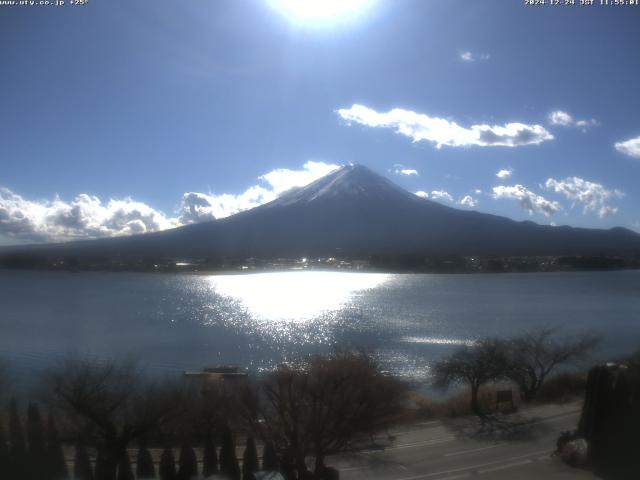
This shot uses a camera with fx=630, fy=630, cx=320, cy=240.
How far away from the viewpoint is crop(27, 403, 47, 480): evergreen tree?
4676 mm

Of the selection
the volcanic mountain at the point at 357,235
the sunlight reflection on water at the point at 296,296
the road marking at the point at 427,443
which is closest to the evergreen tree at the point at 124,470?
the road marking at the point at 427,443

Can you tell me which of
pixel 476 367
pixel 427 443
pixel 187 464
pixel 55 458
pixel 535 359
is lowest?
pixel 427 443

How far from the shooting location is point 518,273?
4288cm

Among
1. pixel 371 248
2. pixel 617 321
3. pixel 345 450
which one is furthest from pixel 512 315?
pixel 371 248

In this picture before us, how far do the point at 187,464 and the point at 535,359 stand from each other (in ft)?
22.7

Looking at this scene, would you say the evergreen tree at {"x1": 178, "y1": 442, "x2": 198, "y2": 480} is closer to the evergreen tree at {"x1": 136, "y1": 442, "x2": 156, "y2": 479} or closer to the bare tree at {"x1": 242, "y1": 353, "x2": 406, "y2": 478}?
the evergreen tree at {"x1": 136, "y1": 442, "x2": 156, "y2": 479}

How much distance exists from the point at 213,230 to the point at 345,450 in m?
48.1

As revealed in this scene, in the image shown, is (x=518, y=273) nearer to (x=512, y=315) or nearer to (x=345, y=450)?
Result: (x=512, y=315)

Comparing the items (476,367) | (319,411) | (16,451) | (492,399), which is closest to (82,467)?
(16,451)

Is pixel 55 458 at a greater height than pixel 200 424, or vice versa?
pixel 55 458

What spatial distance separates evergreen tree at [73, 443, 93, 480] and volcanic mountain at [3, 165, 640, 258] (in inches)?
1471

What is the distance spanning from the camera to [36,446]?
4840mm

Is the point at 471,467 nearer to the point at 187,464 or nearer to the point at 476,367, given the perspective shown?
the point at 187,464

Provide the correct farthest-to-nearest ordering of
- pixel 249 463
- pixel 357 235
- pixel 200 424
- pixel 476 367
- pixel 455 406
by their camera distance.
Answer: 1. pixel 357 235
2. pixel 476 367
3. pixel 455 406
4. pixel 200 424
5. pixel 249 463
